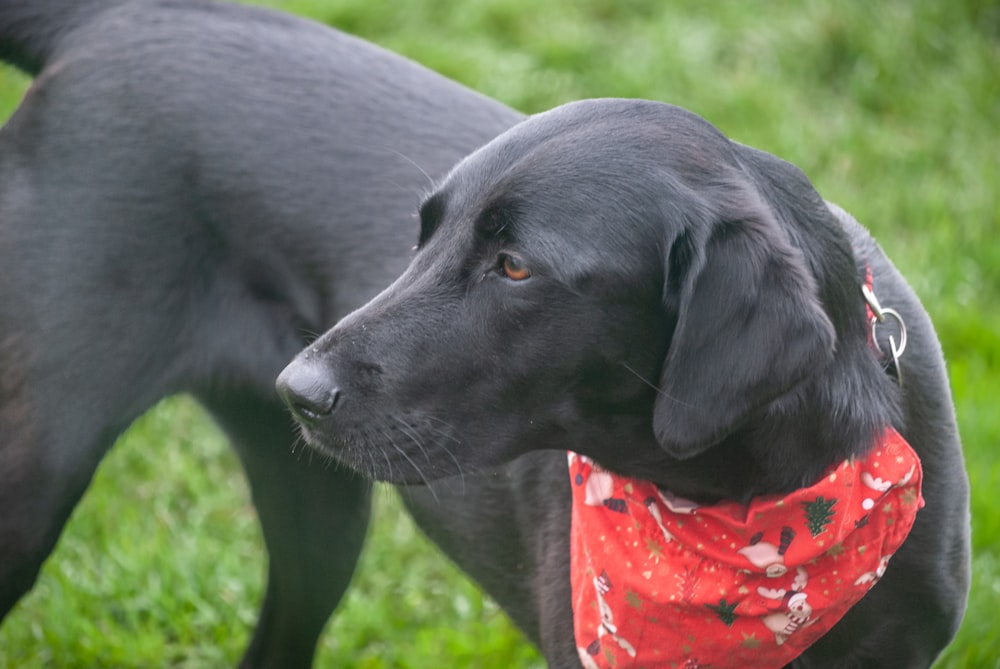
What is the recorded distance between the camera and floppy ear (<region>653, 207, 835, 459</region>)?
197 cm

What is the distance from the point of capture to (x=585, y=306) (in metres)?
2.14

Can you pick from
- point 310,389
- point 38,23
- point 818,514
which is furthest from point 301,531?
point 818,514

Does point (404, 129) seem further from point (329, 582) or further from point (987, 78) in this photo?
point (987, 78)

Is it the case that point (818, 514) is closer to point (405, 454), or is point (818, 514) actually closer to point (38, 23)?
point (405, 454)

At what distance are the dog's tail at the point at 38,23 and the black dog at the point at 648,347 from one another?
3.74 ft

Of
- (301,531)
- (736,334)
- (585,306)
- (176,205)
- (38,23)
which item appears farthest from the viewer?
(301,531)

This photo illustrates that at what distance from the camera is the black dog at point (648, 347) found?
2043 mm

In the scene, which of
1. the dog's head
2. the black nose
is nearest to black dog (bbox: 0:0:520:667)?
the dog's head

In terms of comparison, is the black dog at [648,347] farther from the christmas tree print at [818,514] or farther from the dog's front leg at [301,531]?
the dog's front leg at [301,531]

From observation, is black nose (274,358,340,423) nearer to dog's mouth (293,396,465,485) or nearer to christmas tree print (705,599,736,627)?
dog's mouth (293,396,465,485)

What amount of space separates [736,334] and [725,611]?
641 millimetres

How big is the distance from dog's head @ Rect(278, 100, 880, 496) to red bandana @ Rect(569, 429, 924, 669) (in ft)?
0.47

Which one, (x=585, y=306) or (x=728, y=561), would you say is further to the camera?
(x=728, y=561)

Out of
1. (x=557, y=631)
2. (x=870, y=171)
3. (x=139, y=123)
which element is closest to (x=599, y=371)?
(x=557, y=631)
